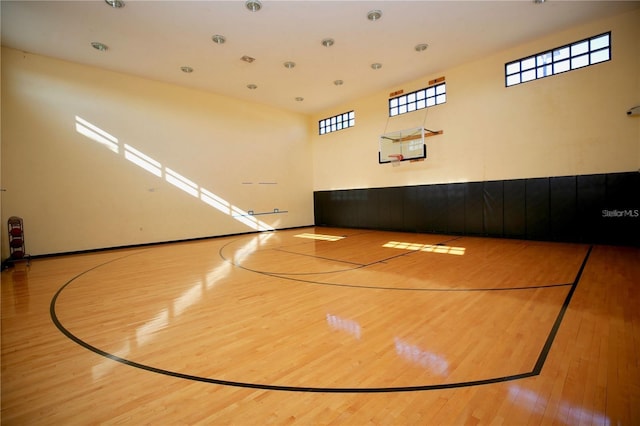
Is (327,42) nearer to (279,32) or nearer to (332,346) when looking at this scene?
(279,32)

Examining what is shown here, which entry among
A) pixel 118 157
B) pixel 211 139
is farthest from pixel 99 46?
pixel 211 139

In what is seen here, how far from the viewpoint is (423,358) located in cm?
201

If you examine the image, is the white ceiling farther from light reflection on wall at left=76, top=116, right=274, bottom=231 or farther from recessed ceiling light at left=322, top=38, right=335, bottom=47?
light reflection on wall at left=76, top=116, right=274, bottom=231

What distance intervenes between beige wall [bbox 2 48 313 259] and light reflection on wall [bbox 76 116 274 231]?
0.05 m

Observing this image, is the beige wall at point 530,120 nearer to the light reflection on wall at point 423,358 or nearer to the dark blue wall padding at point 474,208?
the dark blue wall padding at point 474,208

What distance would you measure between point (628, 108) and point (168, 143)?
1066cm

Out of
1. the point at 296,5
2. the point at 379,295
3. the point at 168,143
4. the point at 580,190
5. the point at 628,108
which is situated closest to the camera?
the point at 379,295

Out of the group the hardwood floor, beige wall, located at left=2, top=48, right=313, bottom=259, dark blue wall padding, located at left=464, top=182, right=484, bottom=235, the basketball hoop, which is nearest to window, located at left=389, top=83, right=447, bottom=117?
the basketball hoop

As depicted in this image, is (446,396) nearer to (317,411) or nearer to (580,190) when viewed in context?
(317,411)

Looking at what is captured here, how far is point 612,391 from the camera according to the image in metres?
1.62

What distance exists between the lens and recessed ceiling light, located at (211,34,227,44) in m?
5.82

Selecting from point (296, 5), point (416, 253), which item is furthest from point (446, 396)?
point (296, 5)

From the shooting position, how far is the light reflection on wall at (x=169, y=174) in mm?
7047

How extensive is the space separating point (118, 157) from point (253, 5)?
5.21 meters
